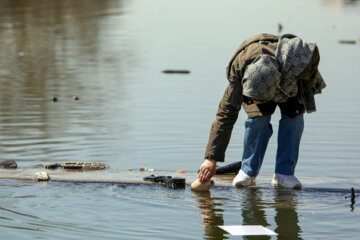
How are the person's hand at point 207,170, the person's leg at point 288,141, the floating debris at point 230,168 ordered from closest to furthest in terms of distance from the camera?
1. the person's hand at point 207,170
2. the person's leg at point 288,141
3. the floating debris at point 230,168

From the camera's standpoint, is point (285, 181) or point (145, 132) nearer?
point (285, 181)

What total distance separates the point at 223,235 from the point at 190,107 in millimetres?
6342

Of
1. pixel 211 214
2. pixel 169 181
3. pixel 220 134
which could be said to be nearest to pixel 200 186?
pixel 169 181

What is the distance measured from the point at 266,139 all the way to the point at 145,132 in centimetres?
324

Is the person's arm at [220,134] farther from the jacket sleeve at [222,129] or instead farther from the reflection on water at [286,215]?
the reflection on water at [286,215]

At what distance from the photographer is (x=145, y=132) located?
10.1m

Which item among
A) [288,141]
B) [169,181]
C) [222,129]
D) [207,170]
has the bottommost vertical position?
[169,181]

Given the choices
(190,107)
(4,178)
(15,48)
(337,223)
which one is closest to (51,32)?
(15,48)

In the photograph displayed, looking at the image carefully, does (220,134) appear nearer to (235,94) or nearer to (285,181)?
(235,94)

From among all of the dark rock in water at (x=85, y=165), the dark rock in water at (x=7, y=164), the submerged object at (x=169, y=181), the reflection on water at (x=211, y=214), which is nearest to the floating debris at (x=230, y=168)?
the submerged object at (x=169, y=181)

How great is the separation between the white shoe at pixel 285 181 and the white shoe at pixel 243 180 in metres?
0.20

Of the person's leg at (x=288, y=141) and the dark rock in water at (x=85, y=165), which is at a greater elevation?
the person's leg at (x=288, y=141)

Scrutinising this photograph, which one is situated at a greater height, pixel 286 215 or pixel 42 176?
pixel 42 176

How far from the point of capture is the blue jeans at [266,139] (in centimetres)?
696
